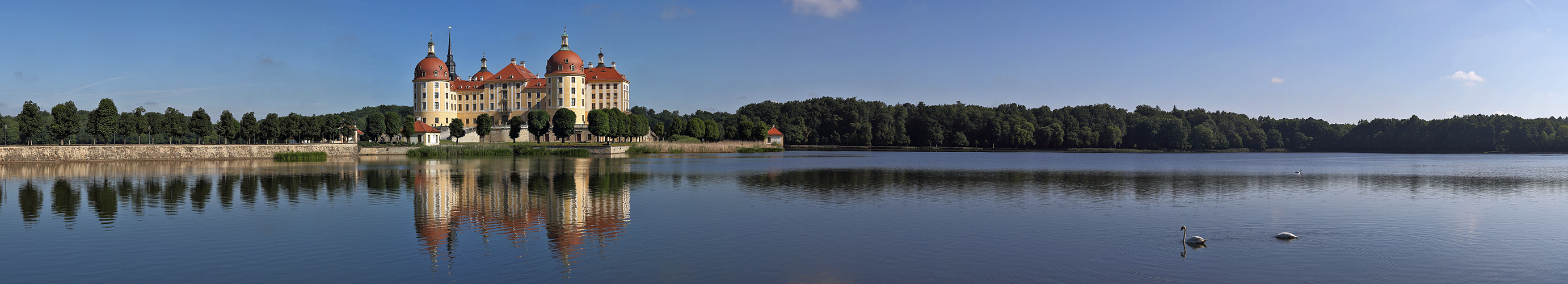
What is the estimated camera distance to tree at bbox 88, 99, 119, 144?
153ft

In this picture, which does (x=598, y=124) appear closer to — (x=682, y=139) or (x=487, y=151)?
(x=682, y=139)

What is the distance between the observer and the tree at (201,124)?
53.7m

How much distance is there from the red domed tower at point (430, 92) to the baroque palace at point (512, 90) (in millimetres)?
65

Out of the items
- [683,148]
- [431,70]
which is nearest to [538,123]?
[683,148]

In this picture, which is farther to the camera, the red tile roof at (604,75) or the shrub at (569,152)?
the red tile roof at (604,75)

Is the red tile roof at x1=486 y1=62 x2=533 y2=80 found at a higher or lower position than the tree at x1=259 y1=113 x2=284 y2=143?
higher

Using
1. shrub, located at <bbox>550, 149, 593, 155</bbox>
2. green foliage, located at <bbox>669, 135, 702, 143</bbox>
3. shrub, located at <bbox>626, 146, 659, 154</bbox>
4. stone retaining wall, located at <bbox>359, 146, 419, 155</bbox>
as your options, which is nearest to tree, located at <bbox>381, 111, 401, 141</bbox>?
stone retaining wall, located at <bbox>359, 146, 419, 155</bbox>

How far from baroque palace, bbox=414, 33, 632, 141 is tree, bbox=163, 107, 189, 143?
4232cm

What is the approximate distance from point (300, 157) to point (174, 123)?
11.8 metres

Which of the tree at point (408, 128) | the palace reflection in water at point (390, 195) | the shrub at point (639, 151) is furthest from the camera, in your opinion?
the tree at point (408, 128)

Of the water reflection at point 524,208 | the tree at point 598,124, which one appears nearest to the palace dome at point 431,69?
the tree at point 598,124

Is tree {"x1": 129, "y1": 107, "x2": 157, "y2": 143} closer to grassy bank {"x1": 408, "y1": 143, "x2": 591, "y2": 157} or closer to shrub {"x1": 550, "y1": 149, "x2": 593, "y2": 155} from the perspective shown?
grassy bank {"x1": 408, "y1": 143, "x2": 591, "y2": 157}

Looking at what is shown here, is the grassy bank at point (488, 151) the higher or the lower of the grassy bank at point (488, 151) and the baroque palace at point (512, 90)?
the lower

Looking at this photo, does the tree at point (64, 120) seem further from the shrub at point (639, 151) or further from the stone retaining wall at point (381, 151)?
the shrub at point (639, 151)
